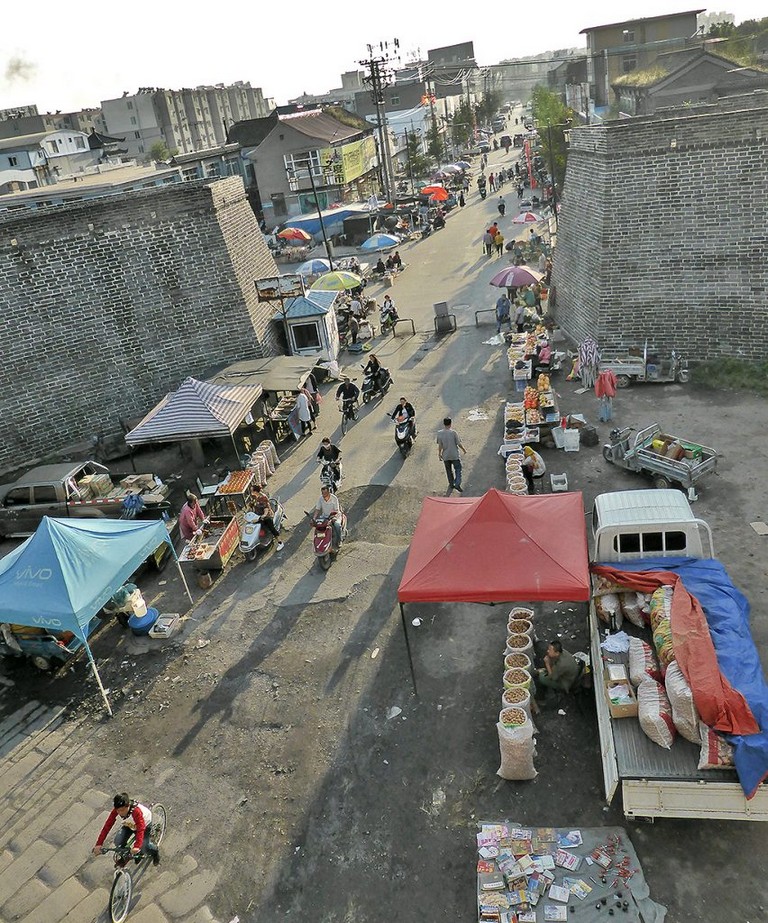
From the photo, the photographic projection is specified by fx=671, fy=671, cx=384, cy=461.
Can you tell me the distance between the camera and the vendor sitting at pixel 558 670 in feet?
29.1

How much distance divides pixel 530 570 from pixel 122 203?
16842 mm

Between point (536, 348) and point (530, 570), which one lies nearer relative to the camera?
point (530, 570)

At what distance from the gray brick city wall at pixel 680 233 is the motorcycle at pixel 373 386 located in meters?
6.26

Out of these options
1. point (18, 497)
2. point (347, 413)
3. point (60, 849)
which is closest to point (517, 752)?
point (60, 849)

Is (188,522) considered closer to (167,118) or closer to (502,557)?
(502,557)

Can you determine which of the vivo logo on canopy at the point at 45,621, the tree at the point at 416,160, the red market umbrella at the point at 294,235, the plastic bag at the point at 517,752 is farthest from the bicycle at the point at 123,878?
the tree at the point at 416,160

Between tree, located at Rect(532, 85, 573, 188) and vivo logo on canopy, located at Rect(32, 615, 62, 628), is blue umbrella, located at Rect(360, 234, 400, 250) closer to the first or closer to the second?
tree, located at Rect(532, 85, 573, 188)

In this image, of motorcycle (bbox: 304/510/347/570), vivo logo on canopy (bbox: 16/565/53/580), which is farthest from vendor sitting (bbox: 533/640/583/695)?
vivo logo on canopy (bbox: 16/565/53/580)

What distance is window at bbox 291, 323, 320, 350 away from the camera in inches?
874

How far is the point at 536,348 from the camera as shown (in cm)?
1977

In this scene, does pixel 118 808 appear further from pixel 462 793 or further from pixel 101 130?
pixel 101 130

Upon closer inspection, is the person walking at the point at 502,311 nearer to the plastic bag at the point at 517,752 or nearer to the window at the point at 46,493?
the window at the point at 46,493

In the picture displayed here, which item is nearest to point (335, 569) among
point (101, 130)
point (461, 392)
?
point (461, 392)

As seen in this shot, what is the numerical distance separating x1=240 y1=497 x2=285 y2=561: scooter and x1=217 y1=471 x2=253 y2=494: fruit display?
3.33 ft
